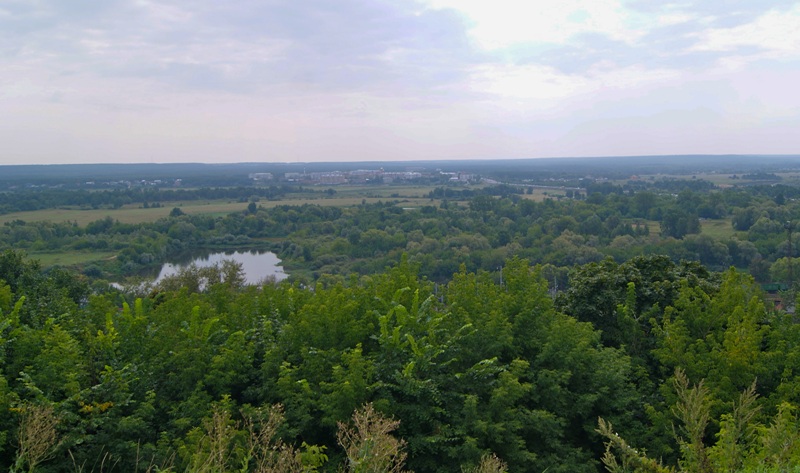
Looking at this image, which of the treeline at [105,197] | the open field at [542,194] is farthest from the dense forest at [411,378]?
the open field at [542,194]

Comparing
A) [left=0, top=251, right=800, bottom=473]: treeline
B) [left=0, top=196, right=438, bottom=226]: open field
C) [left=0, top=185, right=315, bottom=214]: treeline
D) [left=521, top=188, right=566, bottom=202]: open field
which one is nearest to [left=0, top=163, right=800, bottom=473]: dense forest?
[left=0, top=251, right=800, bottom=473]: treeline

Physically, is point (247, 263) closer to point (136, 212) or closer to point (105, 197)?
point (136, 212)

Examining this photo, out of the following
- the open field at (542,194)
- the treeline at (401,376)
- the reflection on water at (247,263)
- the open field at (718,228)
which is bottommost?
the reflection on water at (247,263)

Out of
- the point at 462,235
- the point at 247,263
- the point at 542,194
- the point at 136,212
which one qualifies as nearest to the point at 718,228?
the point at 462,235

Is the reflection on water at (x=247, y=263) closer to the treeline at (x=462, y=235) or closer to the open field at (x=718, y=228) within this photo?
the treeline at (x=462, y=235)

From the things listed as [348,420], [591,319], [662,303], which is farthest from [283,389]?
[662,303]

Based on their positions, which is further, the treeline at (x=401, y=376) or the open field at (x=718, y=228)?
the open field at (x=718, y=228)
